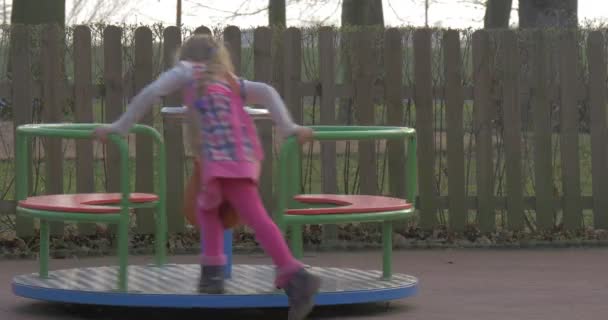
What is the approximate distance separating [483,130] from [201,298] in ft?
14.7

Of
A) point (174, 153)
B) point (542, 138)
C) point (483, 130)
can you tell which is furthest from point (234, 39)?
point (542, 138)

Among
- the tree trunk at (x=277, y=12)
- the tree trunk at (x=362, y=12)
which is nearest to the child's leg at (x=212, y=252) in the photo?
the tree trunk at (x=362, y=12)

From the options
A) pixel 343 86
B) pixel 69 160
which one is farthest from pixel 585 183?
pixel 69 160

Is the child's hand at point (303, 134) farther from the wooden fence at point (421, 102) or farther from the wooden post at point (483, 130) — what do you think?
the wooden post at point (483, 130)

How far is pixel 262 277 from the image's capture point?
7605 mm

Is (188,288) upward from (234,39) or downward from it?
downward

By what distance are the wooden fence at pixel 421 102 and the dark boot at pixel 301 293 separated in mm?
3967

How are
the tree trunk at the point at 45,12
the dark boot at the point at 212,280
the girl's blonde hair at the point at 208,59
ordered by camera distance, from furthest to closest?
the tree trunk at the point at 45,12, the dark boot at the point at 212,280, the girl's blonde hair at the point at 208,59

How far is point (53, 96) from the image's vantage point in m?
10.1

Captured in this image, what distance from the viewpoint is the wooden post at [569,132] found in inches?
424

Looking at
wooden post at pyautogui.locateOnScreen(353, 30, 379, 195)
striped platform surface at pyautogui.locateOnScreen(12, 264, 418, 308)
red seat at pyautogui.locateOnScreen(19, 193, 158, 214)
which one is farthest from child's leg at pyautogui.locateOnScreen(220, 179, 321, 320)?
wooden post at pyautogui.locateOnScreen(353, 30, 379, 195)

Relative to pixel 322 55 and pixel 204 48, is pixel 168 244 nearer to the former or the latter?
pixel 322 55

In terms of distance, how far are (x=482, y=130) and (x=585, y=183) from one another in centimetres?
103

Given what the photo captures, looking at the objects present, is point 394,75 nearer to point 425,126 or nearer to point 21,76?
point 425,126
